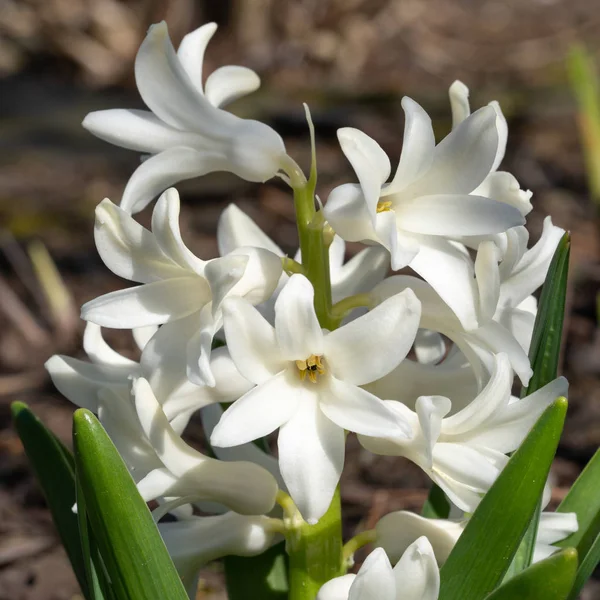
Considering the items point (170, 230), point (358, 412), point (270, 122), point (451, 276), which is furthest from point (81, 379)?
point (270, 122)

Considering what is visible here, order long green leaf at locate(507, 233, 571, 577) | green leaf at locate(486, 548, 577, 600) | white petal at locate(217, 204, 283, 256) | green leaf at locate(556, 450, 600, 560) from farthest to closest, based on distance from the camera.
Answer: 1. white petal at locate(217, 204, 283, 256)
2. green leaf at locate(556, 450, 600, 560)
3. long green leaf at locate(507, 233, 571, 577)
4. green leaf at locate(486, 548, 577, 600)

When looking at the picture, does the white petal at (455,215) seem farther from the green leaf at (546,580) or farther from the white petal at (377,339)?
the green leaf at (546,580)

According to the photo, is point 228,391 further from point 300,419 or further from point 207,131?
point 207,131

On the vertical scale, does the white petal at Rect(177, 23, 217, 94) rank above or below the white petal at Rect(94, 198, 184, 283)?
above

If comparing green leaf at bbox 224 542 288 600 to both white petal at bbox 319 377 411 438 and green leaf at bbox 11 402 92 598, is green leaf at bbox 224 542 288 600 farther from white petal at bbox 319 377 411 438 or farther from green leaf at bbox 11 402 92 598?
white petal at bbox 319 377 411 438

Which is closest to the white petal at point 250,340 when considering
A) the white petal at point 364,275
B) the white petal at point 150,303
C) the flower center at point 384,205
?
the white petal at point 150,303

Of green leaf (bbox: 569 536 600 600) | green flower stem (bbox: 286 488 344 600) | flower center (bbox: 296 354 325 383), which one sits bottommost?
green leaf (bbox: 569 536 600 600)

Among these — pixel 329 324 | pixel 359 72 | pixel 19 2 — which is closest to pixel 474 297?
pixel 329 324

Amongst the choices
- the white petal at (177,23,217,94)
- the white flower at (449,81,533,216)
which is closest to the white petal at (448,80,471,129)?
the white flower at (449,81,533,216)
